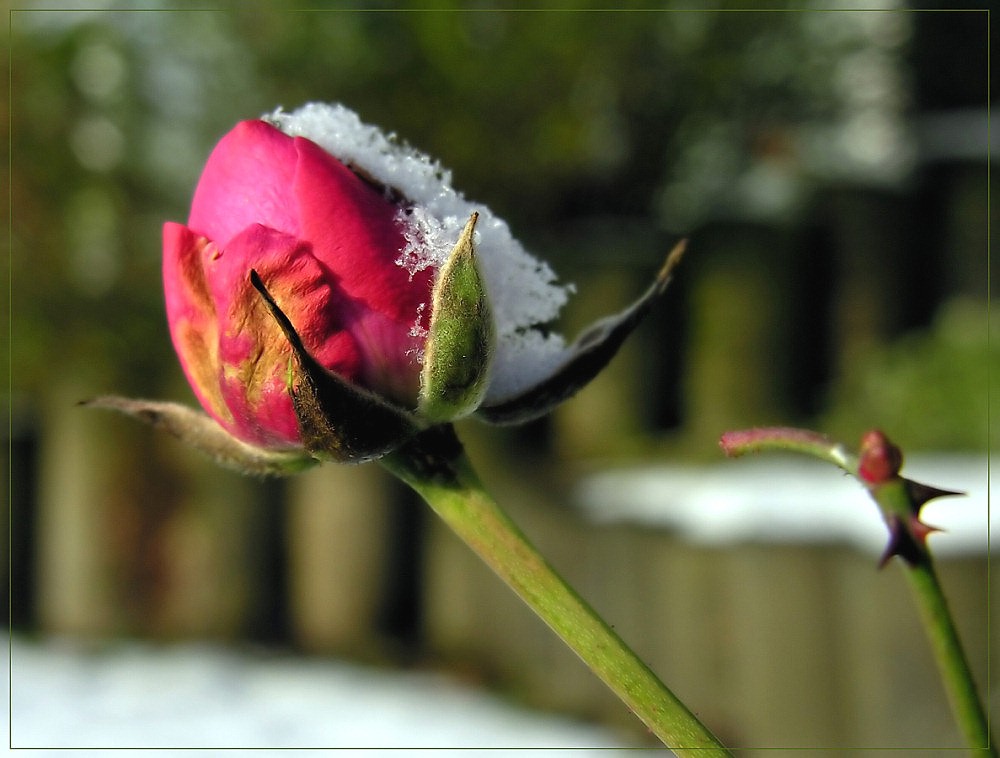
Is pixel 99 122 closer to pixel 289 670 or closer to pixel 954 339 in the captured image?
pixel 289 670

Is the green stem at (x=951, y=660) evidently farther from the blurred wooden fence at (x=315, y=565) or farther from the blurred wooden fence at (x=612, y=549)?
the blurred wooden fence at (x=315, y=565)

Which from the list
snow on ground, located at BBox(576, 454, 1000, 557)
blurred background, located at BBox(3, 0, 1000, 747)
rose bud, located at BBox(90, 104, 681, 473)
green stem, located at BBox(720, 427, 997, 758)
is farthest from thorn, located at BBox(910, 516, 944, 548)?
blurred background, located at BBox(3, 0, 1000, 747)

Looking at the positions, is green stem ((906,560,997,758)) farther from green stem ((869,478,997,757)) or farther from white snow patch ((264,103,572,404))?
white snow patch ((264,103,572,404))

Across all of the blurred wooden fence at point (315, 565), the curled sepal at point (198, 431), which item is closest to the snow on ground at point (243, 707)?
the blurred wooden fence at point (315, 565)

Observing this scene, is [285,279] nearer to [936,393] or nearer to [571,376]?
[571,376]

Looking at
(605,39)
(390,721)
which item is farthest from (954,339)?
(390,721)

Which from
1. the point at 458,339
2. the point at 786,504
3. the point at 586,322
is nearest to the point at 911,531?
the point at 458,339
